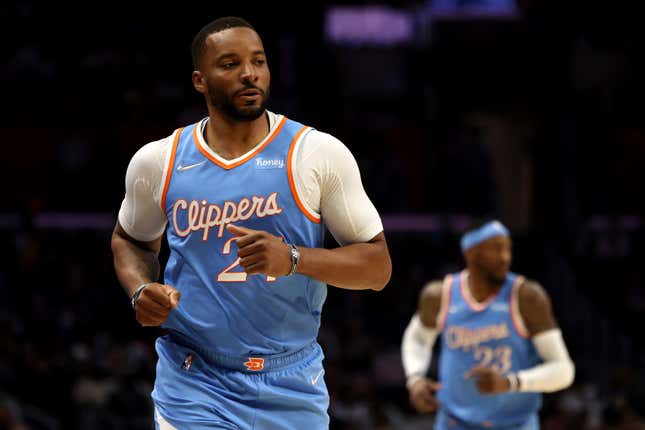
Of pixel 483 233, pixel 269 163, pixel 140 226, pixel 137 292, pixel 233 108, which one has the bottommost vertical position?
pixel 483 233

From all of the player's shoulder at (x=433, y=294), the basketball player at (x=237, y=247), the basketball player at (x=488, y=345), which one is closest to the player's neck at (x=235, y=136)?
the basketball player at (x=237, y=247)

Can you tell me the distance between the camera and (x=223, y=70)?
3.60 metres

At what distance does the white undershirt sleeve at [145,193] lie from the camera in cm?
373

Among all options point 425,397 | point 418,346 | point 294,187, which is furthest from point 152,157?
point 418,346

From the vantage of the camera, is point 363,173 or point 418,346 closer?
point 418,346

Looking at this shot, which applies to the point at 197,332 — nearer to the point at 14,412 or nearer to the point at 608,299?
the point at 14,412

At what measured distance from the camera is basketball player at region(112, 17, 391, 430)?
3570 millimetres

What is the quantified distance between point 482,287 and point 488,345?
0.38 meters

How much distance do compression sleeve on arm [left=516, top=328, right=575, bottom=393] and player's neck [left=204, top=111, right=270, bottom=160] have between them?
288 centimetres

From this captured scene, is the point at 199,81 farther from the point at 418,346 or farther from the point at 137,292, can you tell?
the point at 418,346

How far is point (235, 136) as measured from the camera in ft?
12.2

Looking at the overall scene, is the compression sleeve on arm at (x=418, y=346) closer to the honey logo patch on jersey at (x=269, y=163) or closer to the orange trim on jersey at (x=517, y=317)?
the orange trim on jersey at (x=517, y=317)

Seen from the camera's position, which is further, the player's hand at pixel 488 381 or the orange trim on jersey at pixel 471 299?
the orange trim on jersey at pixel 471 299

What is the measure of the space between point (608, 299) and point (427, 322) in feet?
19.6
